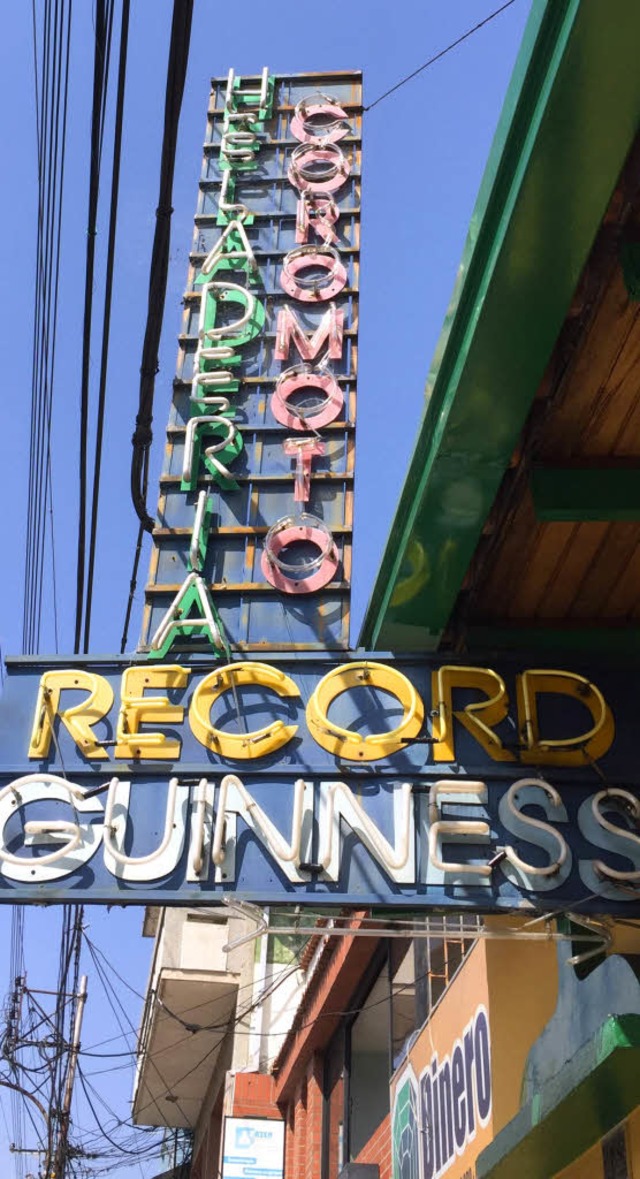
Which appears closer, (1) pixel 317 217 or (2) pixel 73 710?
(2) pixel 73 710

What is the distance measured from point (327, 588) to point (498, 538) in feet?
5.94

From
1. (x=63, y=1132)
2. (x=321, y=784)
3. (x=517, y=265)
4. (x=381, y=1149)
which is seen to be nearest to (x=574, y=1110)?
(x=321, y=784)

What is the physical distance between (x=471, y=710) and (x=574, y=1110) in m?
2.00

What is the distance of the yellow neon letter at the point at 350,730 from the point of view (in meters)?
5.91

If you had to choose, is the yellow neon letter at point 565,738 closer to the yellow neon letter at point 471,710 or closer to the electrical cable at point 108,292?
the yellow neon letter at point 471,710

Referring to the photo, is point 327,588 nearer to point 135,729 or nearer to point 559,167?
point 135,729

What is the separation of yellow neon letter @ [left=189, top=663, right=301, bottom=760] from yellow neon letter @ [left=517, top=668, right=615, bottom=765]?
1.18 meters

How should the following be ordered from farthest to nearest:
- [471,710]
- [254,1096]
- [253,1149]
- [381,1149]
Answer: [254,1096] < [253,1149] < [381,1149] < [471,710]

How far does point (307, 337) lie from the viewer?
29.3 feet

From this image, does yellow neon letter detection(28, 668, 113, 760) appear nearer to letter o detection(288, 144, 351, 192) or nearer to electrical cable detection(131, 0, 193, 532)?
electrical cable detection(131, 0, 193, 532)

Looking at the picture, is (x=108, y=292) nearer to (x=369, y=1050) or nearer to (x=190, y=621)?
(x=190, y=621)

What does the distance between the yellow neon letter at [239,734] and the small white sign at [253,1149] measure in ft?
37.1

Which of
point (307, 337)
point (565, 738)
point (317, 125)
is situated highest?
point (317, 125)

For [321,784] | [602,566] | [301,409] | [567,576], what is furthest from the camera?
[301,409]
